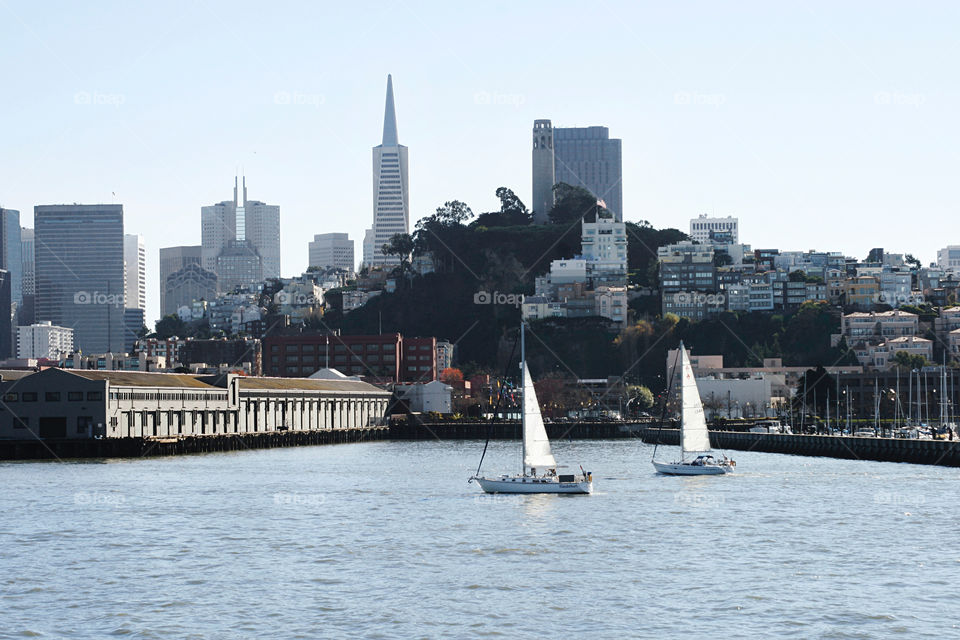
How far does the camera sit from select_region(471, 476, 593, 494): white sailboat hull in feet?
227

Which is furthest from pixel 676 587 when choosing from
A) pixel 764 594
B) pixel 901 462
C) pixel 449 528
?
pixel 901 462

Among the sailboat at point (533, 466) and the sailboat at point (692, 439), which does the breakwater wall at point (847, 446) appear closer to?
the sailboat at point (692, 439)

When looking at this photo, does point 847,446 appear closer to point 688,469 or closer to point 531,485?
point 688,469

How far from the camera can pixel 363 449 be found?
140m

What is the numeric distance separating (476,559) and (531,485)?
2177 centimetres

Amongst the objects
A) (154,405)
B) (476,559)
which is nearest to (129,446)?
(154,405)

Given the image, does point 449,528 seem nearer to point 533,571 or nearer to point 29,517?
point 533,571

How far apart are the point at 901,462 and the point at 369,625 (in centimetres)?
7143
